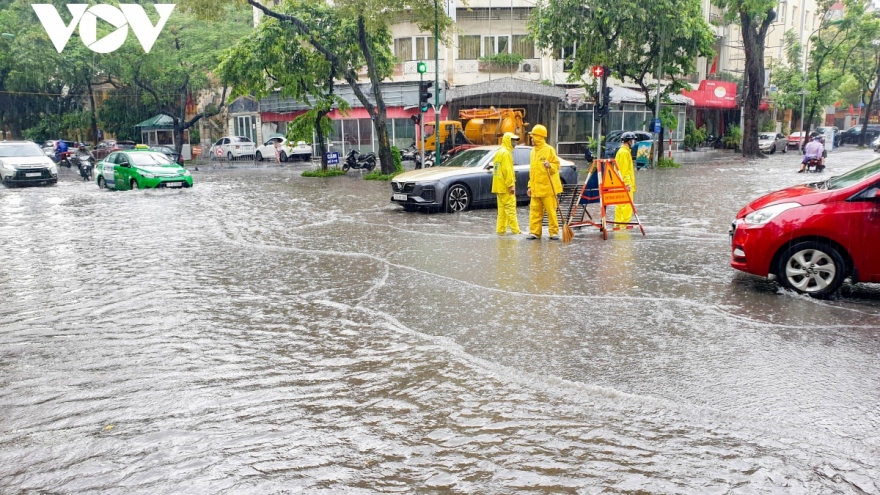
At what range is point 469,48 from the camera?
3891cm

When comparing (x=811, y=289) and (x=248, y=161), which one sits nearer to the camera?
(x=811, y=289)

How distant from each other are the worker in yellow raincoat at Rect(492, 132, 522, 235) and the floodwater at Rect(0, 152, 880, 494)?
1420 millimetres

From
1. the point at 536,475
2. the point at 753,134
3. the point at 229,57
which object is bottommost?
the point at 536,475

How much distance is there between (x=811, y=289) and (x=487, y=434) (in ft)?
15.7

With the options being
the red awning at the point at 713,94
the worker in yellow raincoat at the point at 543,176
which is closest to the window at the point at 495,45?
the red awning at the point at 713,94

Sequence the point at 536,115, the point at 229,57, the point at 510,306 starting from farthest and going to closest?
the point at 536,115
the point at 229,57
the point at 510,306

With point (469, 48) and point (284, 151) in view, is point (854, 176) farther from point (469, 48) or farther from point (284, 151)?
point (284, 151)

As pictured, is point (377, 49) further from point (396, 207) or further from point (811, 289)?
point (811, 289)

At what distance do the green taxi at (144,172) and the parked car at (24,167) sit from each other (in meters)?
4.02

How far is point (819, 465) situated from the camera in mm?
3865

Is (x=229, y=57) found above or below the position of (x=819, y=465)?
above

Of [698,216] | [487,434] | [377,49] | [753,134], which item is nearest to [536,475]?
[487,434]

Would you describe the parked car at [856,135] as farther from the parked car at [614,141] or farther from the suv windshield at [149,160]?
the suv windshield at [149,160]

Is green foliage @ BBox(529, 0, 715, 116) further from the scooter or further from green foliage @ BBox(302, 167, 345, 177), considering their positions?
the scooter
